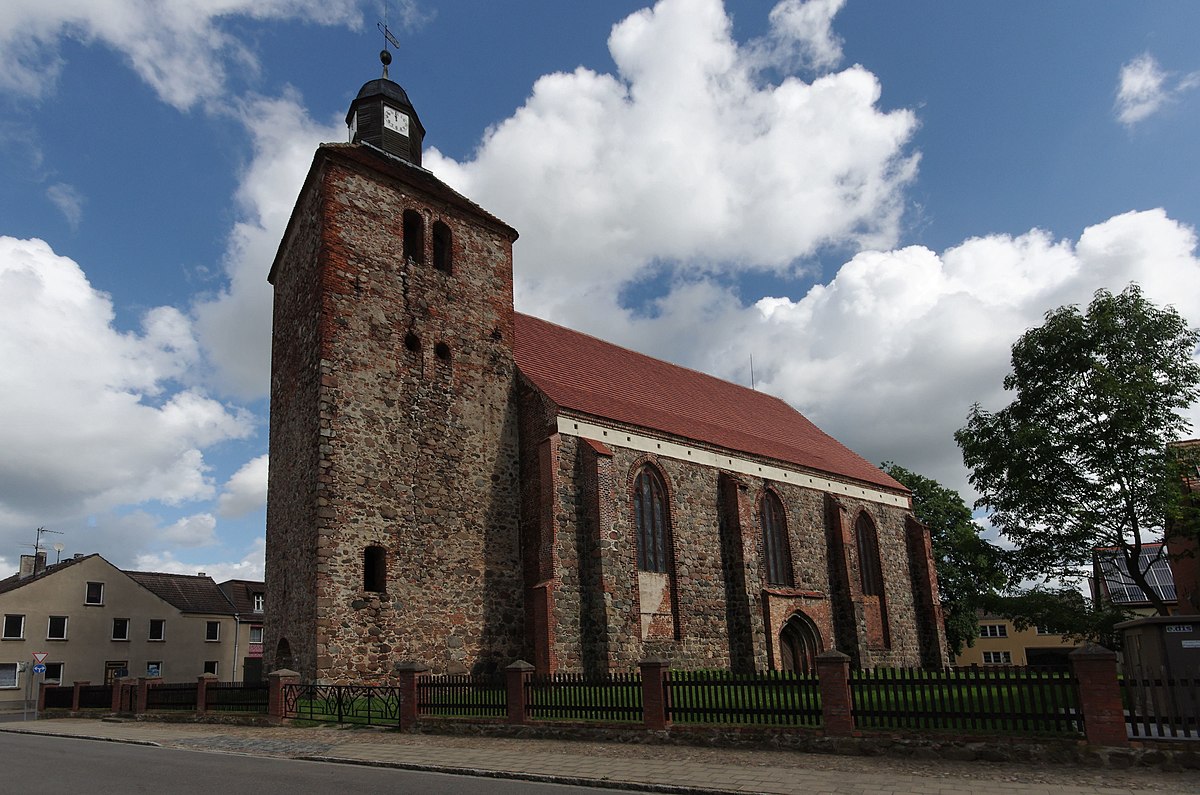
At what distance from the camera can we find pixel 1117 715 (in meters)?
9.70

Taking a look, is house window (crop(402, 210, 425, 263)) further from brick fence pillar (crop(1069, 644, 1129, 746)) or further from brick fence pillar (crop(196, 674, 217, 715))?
brick fence pillar (crop(1069, 644, 1129, 746))

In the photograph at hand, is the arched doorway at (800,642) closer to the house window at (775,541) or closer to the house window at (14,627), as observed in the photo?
the house window at (775,541)

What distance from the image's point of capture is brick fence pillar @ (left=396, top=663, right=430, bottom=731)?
603 inches

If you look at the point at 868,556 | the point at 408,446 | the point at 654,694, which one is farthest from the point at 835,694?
the point at 868,556

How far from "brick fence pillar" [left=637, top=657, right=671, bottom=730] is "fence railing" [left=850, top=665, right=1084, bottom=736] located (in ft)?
Result: 9.92

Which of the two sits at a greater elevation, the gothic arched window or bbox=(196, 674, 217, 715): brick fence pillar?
the gothic arched window

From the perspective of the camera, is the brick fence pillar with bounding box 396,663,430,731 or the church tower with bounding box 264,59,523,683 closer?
the brick fence pillar with bounding box 396,663,430,731

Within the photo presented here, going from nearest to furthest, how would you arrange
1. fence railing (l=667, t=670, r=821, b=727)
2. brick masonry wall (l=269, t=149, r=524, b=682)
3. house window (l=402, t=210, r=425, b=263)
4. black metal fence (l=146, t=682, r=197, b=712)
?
fence railing (l=667, t=670, r=821, b=727)
brick masonry wall (l=269, t=149, r=524, b=682)
black metal fence (l=146, t=682, r=197, b=712)
house window (l=402, t=210, r=425, b=263)

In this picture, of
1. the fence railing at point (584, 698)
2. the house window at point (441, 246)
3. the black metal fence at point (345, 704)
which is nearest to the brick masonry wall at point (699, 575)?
the black metal fence at point (345, 704)

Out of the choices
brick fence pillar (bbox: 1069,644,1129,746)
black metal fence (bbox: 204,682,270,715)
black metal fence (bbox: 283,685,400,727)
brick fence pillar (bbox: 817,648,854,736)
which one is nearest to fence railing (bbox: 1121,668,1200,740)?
brick fence pillar (bbox: 1069,644,1129,746)

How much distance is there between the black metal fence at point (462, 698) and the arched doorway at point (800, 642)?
44.2 feet

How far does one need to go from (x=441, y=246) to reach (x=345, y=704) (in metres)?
12.7

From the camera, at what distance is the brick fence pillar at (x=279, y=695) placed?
16594 millimetres

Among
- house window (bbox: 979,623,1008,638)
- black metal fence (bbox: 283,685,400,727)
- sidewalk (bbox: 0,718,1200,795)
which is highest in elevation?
black metal fence (bbox: 283,685,400,727)
